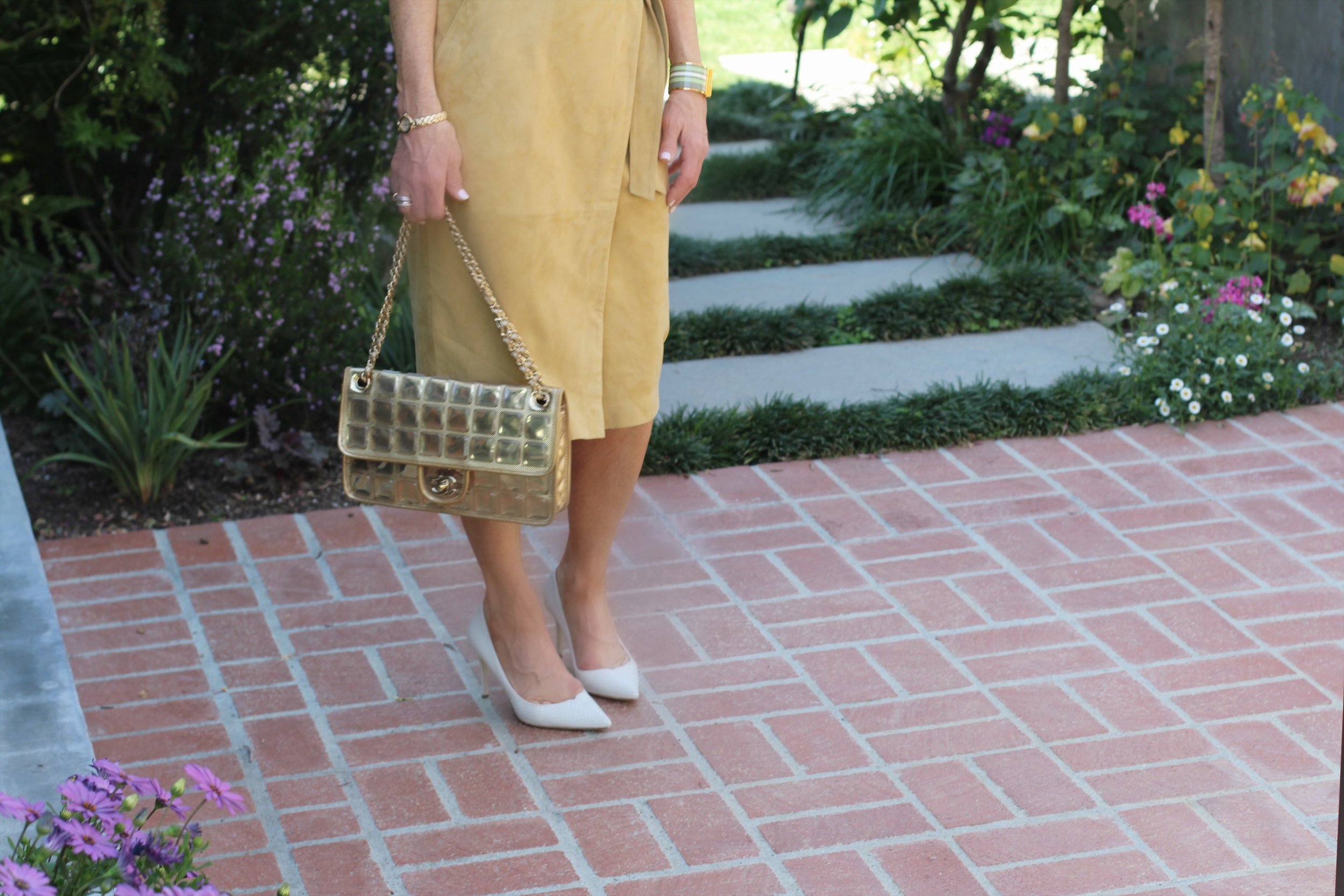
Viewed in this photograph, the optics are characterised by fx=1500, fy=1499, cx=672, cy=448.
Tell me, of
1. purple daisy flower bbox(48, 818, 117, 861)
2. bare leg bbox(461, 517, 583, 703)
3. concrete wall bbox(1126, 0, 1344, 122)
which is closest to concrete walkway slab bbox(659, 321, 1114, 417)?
concrete wall bbox(1126, 0, 1344, 122)

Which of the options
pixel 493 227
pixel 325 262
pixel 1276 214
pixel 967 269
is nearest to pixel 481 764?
pixel 493 227

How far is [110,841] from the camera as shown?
5.20ft

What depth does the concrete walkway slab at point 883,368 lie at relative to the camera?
14.0 ft

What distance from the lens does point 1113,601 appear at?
3.16 metres

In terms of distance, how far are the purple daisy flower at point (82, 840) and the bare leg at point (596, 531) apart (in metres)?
1.28

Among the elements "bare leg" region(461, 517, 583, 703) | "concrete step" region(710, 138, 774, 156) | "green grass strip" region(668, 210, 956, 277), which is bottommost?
"bare leg" region(461, 517, 583, 703)

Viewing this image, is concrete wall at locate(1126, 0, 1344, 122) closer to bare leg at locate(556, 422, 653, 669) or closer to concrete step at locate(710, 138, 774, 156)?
concrete step at locate(710, 138, 774, 156)

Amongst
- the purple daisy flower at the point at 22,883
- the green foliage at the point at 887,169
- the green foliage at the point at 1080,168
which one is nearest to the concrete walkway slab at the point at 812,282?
the green foliage at the point at 1080,168

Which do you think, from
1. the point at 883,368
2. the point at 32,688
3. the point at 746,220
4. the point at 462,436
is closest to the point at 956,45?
the point at 746,220

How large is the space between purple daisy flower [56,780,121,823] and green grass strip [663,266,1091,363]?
3041mm

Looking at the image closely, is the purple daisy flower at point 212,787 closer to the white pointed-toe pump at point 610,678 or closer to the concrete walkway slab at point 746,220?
the white pointed-toe pump at point 610,678

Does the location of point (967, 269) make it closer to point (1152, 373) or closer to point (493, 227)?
Answer: point (1152, 373)

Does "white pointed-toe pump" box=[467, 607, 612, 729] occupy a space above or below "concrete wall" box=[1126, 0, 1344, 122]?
below

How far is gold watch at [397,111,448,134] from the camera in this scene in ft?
7.68
